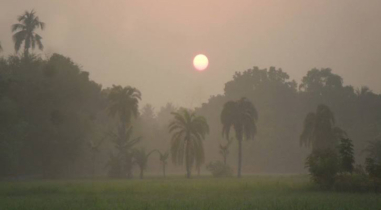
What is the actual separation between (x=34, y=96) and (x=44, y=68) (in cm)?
542

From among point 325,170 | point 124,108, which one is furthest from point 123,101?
point 325,170

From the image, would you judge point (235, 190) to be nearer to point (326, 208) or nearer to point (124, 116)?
point (326, 208)

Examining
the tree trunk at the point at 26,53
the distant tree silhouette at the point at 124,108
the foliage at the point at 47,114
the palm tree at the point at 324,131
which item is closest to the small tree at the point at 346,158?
the palm tree at the point at 324,131

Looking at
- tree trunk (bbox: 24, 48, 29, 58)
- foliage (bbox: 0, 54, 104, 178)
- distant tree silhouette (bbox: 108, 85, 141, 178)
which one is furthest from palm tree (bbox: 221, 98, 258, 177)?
tree trunk (bbox: 24, 48, 29, 58)

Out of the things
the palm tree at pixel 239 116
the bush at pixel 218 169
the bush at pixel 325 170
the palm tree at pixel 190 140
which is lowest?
the bush at pixel 218 169

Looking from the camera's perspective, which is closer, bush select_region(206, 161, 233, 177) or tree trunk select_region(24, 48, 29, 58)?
bush select_region(206, 161, 233, 177)

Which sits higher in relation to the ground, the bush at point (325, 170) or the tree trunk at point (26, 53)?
the tree trunk at point (26, 53)

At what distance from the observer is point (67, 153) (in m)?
67.7

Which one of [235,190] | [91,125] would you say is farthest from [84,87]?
[235,190]

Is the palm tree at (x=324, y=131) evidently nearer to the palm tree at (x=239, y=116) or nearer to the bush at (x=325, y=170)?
the palm tree at (x=239, y=116)

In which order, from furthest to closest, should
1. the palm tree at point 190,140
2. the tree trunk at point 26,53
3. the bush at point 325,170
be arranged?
the tree trunk at point 26,53
the palm tree at point 190,140
the bush at point 325,170

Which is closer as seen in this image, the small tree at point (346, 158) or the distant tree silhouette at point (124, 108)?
the small tree at point (346, 158)

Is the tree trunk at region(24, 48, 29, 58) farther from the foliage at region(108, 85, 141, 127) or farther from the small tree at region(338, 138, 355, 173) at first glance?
the small tree at region(338, 138, 355, 173)

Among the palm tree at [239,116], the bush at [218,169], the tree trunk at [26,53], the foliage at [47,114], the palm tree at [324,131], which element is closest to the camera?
the foliage at [47,114]
